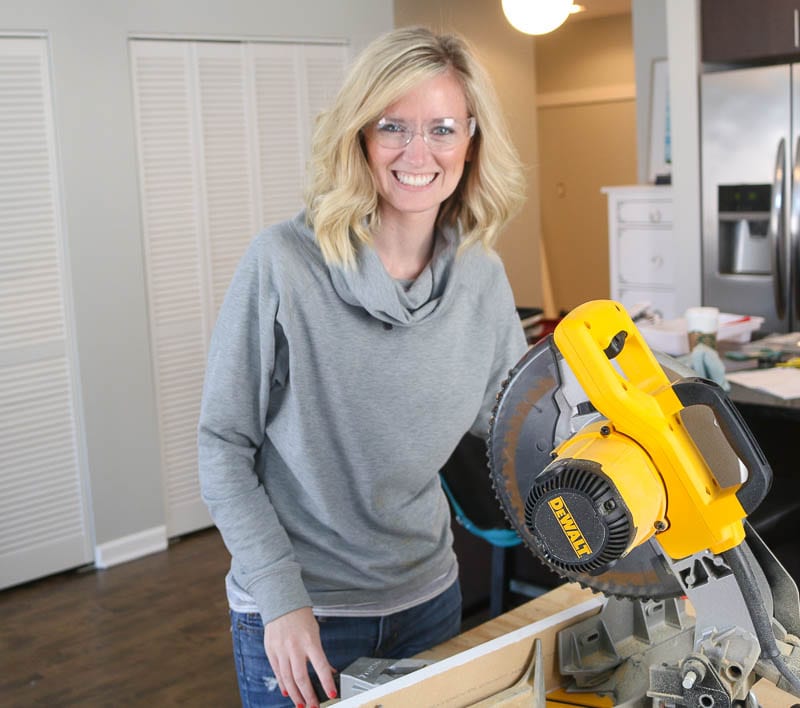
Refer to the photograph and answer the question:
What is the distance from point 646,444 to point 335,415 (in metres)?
0.55

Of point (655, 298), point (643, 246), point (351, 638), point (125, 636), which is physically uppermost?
point (643, 246)

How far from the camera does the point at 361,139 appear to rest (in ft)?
4.69

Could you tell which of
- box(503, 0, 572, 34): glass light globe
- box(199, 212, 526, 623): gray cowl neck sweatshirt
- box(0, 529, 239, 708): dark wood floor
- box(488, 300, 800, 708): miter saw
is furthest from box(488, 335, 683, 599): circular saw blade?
box(503, 0, 572, 34): glass light globe

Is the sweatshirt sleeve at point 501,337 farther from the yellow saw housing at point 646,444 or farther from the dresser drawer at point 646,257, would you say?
the dresser drawer at point 646,257

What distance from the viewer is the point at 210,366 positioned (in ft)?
4.54

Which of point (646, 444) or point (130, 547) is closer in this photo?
point (646, 444)

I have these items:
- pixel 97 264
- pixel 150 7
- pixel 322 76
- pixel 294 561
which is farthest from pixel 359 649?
pixel 322 76

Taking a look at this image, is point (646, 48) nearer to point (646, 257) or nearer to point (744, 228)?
point (646, 257)

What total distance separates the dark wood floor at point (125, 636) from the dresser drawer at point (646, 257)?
8.37 ft

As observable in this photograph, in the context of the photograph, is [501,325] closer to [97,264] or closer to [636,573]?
[636,573]

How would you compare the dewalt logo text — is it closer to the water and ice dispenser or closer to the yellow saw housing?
the yellow saw housing

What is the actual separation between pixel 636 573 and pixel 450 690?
9.1 inches

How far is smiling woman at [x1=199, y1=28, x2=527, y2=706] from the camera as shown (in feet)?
4.47

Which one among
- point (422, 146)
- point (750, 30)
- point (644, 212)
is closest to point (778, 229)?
point (750, 30)
